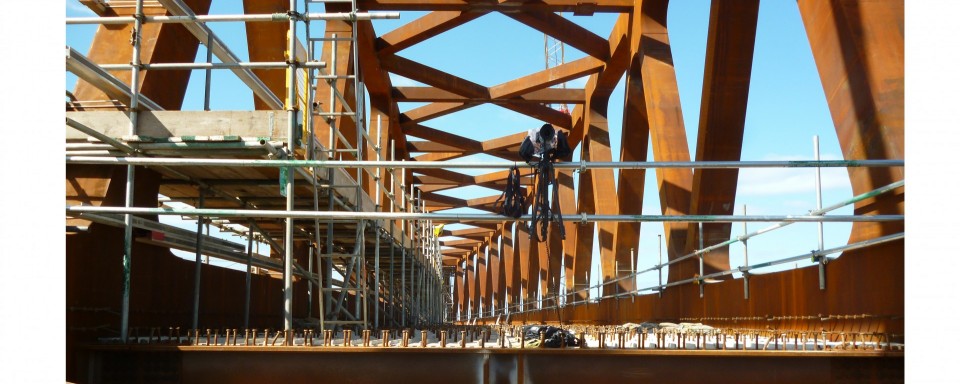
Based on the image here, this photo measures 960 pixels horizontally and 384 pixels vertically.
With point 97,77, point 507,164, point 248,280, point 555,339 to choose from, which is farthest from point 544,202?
point 248,280

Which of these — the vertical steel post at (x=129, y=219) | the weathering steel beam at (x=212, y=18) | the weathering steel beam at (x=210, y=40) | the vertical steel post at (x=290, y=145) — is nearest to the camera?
the vertical steel post at (x=129, y=219)

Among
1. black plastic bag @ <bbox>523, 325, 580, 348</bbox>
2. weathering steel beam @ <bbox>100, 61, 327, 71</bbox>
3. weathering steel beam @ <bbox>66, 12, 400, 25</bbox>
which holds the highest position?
weathering steel beam @ <bbox>66, 12, 400, 25</bbox>

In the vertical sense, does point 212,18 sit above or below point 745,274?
above

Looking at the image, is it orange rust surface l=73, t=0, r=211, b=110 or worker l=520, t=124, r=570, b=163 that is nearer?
worker l=520, t=124, r=570, b=163

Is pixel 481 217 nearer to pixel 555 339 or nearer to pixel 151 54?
pixel 555 339

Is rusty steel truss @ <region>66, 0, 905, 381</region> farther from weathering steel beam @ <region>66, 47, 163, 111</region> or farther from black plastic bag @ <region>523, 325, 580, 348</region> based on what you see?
A: black plastic bag @ <region>523, 325, 580, 348</region>

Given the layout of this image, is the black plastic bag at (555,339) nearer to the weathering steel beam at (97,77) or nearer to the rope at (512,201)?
the rope at (512,201)

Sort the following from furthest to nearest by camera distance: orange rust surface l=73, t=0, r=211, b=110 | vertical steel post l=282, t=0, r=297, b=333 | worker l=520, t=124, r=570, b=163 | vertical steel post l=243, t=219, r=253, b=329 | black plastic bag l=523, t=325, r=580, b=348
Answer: vertical steel post l=243, t=219, r=253, b=329 < orange rust surface l=73, t=0, r=211, b=110 < vertical steel post l=282, t=0, r=297, b=333 < worker l=520, t=124, r=570, b=163 < black plastic bag l=523, t=325, r=580, b=348

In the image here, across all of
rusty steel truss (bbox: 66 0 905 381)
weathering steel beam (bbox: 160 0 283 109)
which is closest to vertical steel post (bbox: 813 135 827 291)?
rusty steel truss (bbox: 66 0 905 381)

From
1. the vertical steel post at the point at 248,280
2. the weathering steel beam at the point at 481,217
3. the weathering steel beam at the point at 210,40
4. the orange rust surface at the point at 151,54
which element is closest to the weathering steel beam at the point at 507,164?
the weathering steel beam at the point at 481,217

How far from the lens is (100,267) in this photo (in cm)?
764
